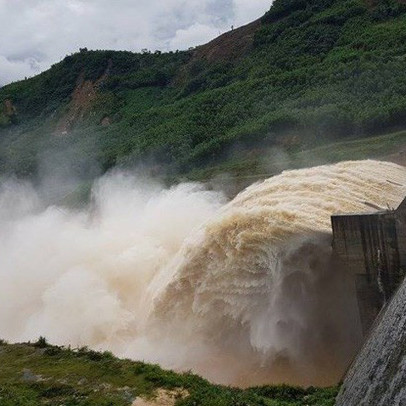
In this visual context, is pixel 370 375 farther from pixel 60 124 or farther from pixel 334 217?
pixel 60 124

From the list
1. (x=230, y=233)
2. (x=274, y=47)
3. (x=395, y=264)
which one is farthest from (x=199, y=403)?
(x=274, y=47)

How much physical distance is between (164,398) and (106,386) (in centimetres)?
151

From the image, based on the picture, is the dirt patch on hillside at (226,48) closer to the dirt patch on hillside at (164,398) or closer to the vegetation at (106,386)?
the vegetation at (106,386)

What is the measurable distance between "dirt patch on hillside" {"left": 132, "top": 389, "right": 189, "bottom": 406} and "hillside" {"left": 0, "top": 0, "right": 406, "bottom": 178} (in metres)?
24.1

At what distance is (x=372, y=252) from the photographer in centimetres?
1605

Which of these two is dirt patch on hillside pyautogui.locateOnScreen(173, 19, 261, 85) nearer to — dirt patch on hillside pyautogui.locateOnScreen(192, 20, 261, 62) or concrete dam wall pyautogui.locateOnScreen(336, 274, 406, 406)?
dirt patch on hillside pyautogui.locateOnScreen(192, 20, 261, 62)

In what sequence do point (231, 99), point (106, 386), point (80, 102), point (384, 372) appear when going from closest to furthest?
point (384, 372) → point (106, 386) → point (231, 99) → point (80, 102)

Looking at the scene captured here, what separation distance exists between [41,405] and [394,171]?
18608mm

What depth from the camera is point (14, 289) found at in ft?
89.7

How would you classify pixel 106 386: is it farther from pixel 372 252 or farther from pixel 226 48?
pixel 226 48

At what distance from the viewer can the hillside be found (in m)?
42.3

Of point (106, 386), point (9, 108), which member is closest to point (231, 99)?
point (106, 386)

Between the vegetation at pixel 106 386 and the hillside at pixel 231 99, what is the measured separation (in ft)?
75.0

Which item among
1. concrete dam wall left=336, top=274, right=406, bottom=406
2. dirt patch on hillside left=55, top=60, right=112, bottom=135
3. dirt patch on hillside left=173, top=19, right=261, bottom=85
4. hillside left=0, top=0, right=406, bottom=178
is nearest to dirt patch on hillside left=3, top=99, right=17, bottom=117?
hillside left=0, top=0, right=406, bottom=178
